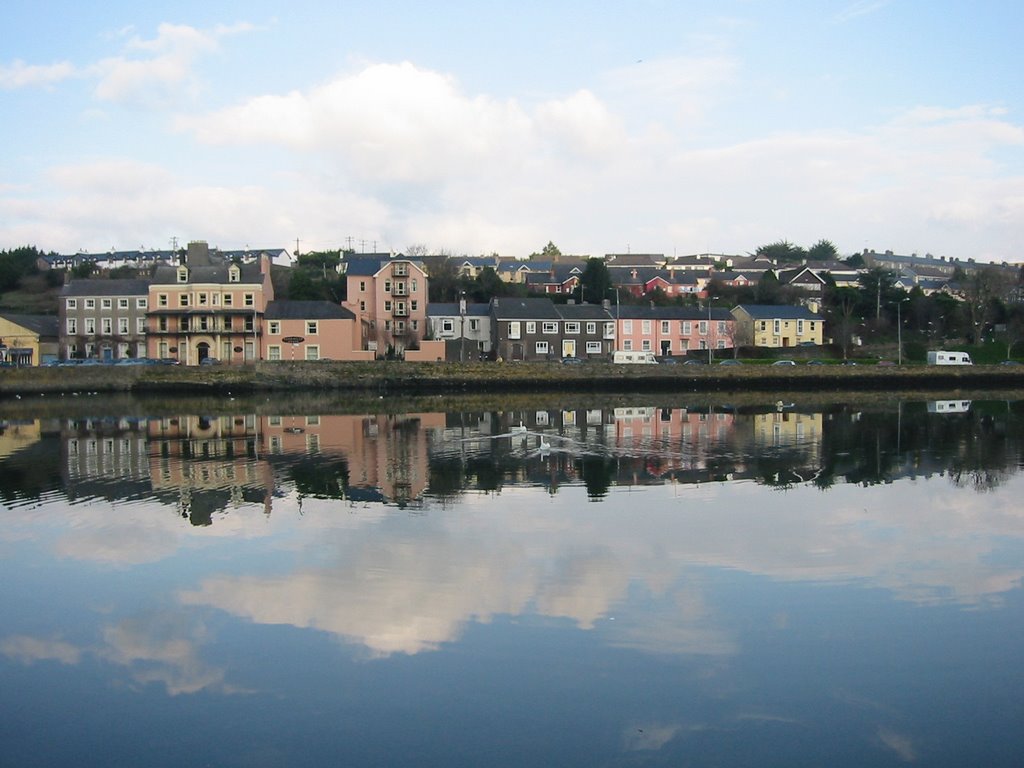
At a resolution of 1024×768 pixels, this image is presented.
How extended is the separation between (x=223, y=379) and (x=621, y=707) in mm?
55270

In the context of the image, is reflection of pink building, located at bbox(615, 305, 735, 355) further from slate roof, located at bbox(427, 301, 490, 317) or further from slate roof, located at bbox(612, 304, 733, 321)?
slate roof, located at bbox(427, 301, 490, 317)

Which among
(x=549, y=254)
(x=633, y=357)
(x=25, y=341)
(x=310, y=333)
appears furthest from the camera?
(x=549, y=254)

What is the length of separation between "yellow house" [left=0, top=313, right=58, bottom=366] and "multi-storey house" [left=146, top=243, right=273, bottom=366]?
1233 centimetres

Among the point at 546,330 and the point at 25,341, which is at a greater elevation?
the point at 546,330

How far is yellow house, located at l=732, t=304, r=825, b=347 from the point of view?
278 feet

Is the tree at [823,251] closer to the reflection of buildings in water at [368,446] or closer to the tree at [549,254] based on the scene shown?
the tree at [549,254]

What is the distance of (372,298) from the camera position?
253ft

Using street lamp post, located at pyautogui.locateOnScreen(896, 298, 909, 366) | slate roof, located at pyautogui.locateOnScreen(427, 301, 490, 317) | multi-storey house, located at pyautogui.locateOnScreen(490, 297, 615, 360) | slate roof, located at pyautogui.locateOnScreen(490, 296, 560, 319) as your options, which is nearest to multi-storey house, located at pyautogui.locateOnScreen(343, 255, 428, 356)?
slate roof, located at pyautogui.locateOnScreen(427, 301, 490, 317)

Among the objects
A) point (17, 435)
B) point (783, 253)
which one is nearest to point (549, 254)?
point (783, 253)

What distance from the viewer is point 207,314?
7019 centimetres

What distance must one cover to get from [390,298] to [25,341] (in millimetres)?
30335

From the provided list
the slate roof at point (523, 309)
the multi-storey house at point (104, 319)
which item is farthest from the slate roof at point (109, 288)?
the slate roof at point (523, 309)

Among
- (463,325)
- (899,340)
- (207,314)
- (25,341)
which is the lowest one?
(25,341)

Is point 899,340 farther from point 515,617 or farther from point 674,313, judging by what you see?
point 515,617
